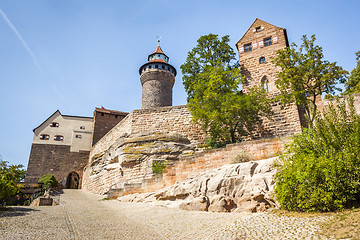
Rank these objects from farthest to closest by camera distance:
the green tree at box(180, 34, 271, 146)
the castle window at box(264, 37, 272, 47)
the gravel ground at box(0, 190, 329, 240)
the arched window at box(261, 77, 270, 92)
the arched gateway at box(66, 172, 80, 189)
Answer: the arched gateway at box(66, 172, 80, 189)
the castle window at box(264, 37, 272, 47)
the arched window at box(261, 77, 270, 92)
the green tree at box(180, 34, 271, 146)
the gravel ground at box(0, 190, 329, 240)

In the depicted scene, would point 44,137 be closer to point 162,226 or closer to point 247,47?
point 247,47

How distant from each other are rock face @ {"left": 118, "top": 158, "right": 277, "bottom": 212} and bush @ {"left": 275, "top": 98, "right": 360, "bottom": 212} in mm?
610

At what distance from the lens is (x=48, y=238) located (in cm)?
584

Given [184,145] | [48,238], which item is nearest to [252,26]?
[184,145]

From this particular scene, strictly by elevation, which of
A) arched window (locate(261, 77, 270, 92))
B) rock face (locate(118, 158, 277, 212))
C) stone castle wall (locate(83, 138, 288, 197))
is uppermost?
arched window (locate(261, 77, 270, 92))

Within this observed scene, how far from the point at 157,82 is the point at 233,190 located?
851 inches

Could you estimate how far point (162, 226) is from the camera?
7621 millimetres

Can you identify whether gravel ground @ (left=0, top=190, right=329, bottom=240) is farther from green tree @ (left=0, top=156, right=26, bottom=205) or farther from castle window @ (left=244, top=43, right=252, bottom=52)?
castle window @ (left=244, top=43, right=252, bottom=52)

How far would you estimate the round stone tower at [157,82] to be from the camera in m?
28.8

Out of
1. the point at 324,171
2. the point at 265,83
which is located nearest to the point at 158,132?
the point at 265,83

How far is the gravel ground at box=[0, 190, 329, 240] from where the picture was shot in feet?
19.6

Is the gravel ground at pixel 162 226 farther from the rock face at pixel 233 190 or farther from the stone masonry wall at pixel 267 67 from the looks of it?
the stone masonry wall at pixel 267 67

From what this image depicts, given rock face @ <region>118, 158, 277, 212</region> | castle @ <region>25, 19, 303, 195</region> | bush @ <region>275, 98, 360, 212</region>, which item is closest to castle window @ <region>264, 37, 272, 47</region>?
castle @ <region>25, 19, 303, 195</region>

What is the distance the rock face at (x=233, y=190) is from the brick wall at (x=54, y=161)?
72.6ft
